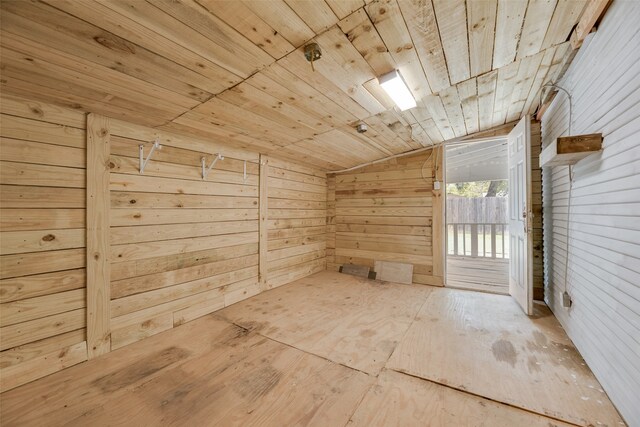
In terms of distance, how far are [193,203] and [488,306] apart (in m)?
3.27

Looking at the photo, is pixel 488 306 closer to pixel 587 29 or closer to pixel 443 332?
pixel 443 332

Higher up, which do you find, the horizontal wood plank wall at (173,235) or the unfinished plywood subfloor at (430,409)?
the horizontal wood plank wall at (173,235)

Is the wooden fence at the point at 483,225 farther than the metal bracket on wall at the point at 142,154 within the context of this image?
Yes

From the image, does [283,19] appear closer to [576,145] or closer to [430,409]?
[576,145]

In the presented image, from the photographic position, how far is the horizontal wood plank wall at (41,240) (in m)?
1.44

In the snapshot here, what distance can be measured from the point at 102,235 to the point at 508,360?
301 cm

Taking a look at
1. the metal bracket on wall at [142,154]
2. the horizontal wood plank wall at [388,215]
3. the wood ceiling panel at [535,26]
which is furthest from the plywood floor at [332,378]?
the wood ceiling panel at [535,26]

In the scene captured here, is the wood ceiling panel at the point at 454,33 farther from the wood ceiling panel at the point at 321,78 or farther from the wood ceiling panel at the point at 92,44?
the wood ceiling panel at the point at 92,44

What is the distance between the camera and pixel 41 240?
1.55 meters

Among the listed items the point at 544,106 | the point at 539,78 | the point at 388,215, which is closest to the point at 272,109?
the point at 539,78

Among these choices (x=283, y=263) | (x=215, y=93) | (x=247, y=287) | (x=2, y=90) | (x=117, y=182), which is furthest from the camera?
(x=283, y=263)

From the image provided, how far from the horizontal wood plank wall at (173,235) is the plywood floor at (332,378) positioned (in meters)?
0.23

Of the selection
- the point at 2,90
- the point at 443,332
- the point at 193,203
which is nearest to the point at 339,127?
the point at 193,203

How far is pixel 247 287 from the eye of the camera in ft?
9.56
